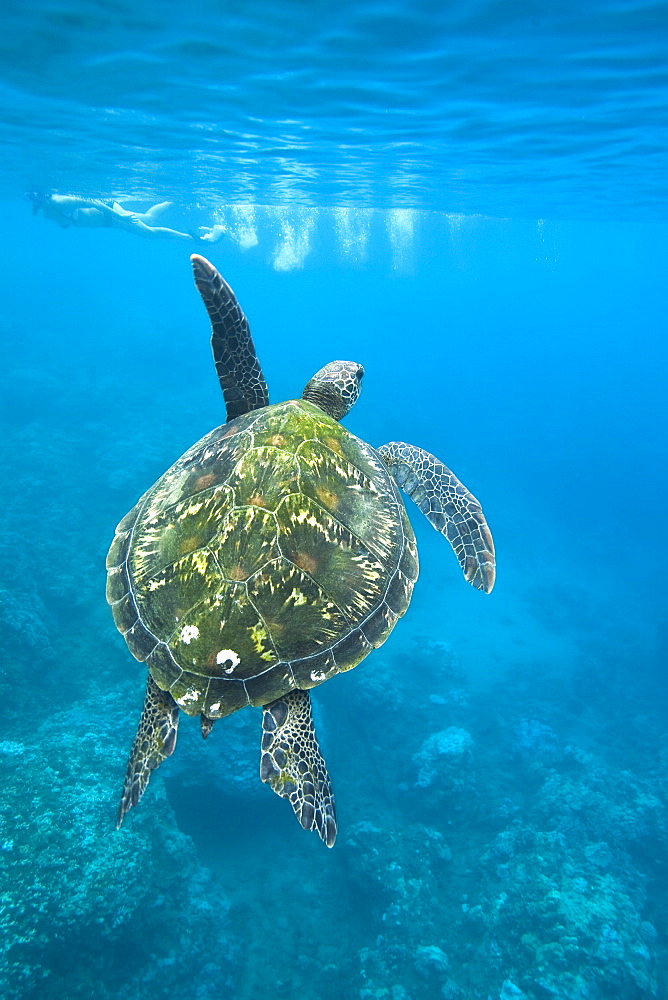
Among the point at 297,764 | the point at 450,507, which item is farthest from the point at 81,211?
the point at 297,764

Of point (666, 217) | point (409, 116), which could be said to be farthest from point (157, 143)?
point (666, 217)

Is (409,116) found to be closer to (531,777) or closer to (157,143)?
(157,143)

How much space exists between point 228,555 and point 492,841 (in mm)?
10084

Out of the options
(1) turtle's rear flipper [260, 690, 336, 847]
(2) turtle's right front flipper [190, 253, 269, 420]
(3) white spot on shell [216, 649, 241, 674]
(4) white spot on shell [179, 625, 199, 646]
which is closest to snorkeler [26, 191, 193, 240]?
(2) turtle's right front flipper [190, 253, 269, 420]

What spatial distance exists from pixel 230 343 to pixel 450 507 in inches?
104

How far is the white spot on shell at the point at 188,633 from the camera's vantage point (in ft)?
9.99

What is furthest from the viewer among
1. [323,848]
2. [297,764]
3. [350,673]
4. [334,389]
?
[350,673]

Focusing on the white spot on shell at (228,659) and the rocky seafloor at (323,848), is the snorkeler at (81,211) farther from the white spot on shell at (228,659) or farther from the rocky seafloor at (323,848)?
the white spot on shell at (228,659)

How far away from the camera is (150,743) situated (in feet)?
10.8

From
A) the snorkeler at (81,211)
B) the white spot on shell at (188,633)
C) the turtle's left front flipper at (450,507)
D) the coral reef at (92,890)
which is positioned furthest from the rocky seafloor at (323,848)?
the snorkeler at (81,211)

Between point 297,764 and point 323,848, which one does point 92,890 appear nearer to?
point 323,848

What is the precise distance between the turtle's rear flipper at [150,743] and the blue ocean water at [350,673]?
4.68m

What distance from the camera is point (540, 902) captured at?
8.55 m

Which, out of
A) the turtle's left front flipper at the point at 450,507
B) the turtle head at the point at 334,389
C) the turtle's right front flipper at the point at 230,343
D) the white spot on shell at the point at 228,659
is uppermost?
the turtle's right front flipper at the point at 230,343
